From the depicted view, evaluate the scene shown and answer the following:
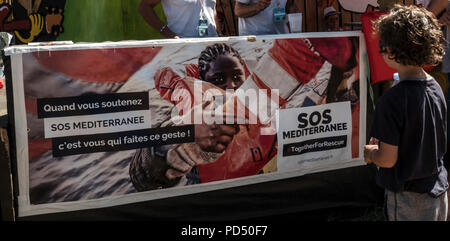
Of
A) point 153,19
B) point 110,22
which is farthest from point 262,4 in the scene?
point 110,22

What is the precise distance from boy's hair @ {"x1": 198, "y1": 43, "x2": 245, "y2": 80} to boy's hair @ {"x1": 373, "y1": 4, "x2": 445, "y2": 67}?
142 centimetres

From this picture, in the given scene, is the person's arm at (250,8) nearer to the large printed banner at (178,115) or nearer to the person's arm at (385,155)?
the large printed banner at (178,115)

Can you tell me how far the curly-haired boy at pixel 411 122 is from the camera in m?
2.30

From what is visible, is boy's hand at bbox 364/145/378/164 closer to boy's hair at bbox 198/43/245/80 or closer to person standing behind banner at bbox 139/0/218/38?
boy's hair at bbox 198/43/245/80

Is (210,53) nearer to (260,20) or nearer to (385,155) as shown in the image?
(260,20)

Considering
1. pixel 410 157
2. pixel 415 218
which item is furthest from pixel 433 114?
pixel 415 218

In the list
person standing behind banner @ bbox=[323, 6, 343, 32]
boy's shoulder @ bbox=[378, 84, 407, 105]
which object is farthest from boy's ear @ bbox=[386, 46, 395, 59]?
person standing behind banner @ bbox=[323, 6, 343, 32]

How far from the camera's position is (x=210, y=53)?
3.54 meters

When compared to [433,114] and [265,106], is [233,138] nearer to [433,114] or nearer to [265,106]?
[265,106]

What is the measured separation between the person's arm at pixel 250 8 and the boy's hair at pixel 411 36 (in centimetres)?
241

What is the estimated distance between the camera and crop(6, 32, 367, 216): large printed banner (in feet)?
10.3

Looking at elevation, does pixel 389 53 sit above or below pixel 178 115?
above

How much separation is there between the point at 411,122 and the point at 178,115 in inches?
64.0

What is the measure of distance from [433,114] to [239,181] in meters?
1.67
